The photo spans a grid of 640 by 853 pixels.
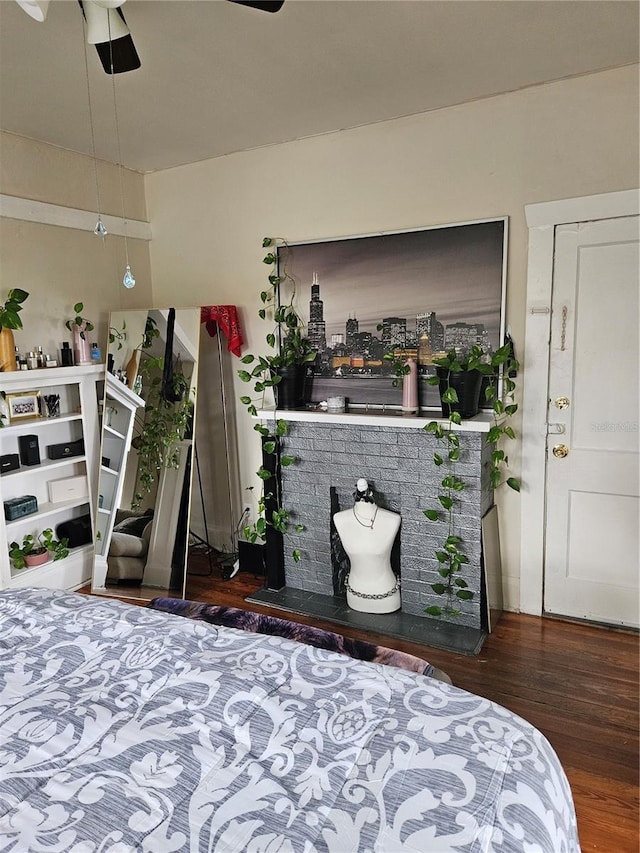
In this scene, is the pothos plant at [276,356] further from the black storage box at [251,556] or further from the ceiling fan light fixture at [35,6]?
the ceiling fan light fixture at [35,6]

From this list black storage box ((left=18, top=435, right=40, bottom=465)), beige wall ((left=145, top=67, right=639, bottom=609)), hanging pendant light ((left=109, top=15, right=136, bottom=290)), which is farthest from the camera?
black storage box ((left=18, top=435, right=40, bottom=465))

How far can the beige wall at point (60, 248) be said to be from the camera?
3084 mm

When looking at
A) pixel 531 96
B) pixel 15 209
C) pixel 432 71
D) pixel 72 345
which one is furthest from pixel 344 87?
pixel 72 345

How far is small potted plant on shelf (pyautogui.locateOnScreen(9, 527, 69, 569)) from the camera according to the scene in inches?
121

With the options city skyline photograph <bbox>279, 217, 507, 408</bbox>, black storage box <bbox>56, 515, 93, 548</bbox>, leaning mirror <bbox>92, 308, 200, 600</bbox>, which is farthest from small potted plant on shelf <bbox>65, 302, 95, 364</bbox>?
city skyline photograph <bbox>279, 217, 507, 408</bbox>

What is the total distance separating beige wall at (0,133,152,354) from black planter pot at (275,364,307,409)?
1.23 metres

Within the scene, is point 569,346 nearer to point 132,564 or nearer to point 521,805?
point 521,805

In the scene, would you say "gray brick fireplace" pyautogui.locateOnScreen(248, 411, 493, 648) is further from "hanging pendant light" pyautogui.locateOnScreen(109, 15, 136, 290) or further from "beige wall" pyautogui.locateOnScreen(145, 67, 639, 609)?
"hanging pendant light" pyautogui.locateOnScreen(109, 15, 136, 290)

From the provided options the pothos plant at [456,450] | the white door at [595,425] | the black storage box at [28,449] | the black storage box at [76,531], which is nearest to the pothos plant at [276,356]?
the pothos plant at [456,450]

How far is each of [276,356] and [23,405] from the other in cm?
136

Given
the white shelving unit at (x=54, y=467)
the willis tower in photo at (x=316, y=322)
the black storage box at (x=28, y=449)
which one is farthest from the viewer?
the willis tower in photo at (x=316, y=322)

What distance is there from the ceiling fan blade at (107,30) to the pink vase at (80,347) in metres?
1.69

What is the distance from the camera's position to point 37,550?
3.21 m

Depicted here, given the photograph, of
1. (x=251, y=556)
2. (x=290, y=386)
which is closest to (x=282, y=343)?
(x=290, y=386)
